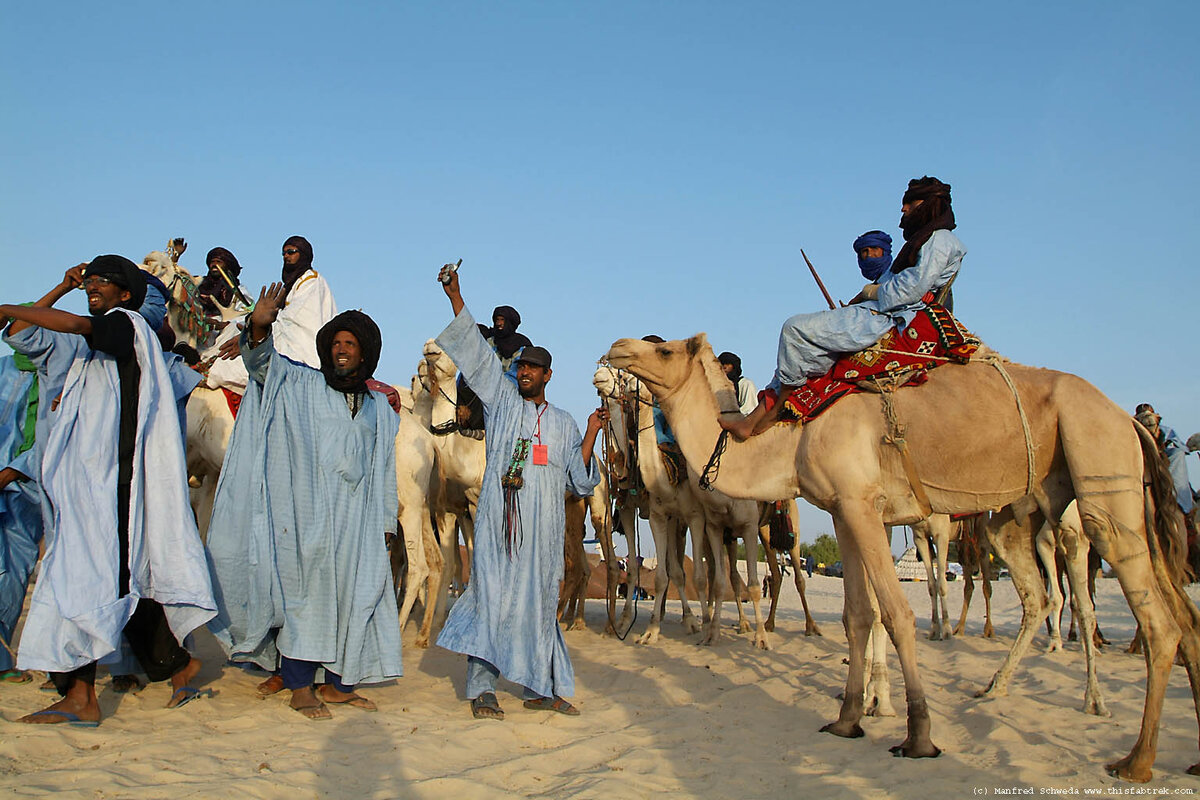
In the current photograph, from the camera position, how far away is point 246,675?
22.0 feet

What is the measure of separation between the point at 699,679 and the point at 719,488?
2.61 m

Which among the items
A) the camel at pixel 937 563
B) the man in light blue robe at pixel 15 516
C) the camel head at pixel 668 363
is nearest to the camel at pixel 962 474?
the camel head at pixel 668 363

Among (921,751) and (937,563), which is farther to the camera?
(937,563)

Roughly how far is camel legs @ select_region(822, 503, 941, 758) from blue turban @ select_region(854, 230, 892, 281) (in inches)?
78.8

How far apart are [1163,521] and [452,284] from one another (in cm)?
455

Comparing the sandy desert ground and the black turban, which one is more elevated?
the black turban

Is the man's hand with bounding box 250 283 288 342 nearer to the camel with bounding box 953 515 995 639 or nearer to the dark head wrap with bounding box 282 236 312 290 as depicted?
the dark head wrap with bounding box 282 236 312 290

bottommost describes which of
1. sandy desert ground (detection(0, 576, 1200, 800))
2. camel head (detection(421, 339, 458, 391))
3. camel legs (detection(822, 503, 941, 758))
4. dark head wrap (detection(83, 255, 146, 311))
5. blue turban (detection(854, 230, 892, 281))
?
sandy desert ground (detection(0, 576, 1200, 800))

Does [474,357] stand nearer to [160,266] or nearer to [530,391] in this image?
[530,391]

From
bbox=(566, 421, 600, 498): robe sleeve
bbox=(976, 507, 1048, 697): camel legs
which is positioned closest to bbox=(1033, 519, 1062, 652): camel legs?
bbox=(976, 507, 1048, 697): camel legs

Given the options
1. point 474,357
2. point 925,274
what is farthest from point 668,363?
point 925,274

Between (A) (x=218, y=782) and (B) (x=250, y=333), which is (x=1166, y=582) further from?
(B) (x=250, y=333)

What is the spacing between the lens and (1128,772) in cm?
463

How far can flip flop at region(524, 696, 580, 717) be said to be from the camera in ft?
20.2
